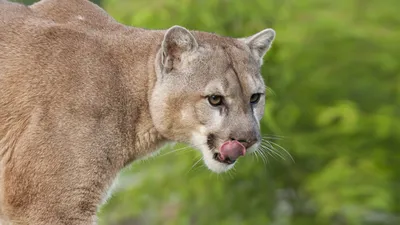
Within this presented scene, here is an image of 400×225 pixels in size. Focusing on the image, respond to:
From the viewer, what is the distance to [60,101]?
23.1 ft

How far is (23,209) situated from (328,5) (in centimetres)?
943

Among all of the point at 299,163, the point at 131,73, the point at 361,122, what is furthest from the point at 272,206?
the point at 131,73

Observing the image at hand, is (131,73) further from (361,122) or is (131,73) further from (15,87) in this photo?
(361,122)

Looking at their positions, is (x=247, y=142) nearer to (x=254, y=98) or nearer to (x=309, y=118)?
(x=254, y=98)

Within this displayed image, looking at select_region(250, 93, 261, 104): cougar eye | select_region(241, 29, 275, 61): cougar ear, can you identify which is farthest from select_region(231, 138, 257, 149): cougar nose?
select_region(241, 29, 275, 61): cougar ear

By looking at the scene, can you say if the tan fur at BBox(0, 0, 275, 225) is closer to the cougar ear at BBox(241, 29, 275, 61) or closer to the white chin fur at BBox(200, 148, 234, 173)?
the white chin fur at BBox(200, 148, 234, 173)

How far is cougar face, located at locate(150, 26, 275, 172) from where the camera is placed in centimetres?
710

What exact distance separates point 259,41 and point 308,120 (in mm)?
8654

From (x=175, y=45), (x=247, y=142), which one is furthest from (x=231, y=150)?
(x=175, y=45)

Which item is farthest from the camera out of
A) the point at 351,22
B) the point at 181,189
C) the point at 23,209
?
the point at 181,189

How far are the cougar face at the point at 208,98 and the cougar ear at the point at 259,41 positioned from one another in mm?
273

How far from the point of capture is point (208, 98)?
23.4ft

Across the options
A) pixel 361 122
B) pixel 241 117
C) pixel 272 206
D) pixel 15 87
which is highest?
pixel 241 117

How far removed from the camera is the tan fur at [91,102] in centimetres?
700
